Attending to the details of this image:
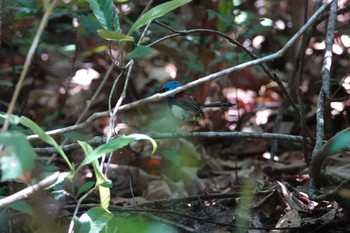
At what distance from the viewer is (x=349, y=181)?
2.32 meters

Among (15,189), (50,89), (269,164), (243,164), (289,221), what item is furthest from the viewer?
(50,89)

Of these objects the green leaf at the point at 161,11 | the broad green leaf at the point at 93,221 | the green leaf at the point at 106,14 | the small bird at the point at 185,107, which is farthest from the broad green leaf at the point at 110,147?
the small bird at the point at 185,107

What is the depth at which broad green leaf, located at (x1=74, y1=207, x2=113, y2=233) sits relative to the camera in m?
1.95

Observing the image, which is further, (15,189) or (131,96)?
(131,96)

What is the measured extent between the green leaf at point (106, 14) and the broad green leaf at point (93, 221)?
0.82 m

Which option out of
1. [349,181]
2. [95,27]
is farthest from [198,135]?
[95,27]

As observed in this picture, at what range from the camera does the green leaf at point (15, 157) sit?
1.44 metres

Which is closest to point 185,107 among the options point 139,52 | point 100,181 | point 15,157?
point 139,52

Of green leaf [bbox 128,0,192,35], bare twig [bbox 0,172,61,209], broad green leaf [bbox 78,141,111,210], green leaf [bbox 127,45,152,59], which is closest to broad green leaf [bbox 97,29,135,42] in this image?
green leaf [bbox 128,0,192,35]

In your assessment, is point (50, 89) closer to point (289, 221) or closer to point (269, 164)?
point (269, 164)

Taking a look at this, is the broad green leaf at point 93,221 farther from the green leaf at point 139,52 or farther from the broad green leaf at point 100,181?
the green leaf at point 139,52

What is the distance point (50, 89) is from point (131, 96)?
0.96 meters

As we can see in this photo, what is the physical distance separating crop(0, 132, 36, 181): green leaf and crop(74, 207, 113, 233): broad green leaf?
1.76 ft

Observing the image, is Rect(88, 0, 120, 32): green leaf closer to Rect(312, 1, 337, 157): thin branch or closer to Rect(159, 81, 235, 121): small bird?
Rect(312, 1, 337, 157): thin branch
